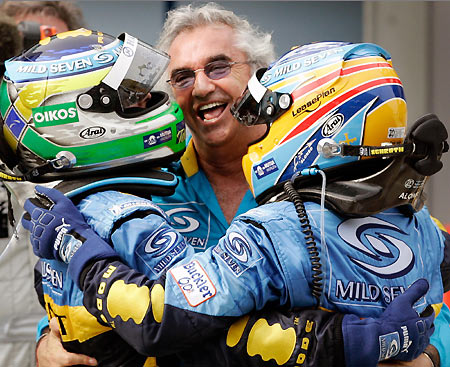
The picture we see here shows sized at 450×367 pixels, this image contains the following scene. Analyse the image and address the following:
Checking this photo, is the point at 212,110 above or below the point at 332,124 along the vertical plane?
below

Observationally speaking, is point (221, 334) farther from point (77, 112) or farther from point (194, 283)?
point (77, 112)

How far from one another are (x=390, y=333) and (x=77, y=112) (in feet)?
3.59

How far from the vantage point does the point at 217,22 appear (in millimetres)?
2801

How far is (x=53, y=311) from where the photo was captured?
2121 millimetres

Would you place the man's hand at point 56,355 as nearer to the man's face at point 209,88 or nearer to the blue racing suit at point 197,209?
the blue racing suit at point 197,209

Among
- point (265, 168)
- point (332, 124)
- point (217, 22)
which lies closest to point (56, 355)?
point (265, 168)

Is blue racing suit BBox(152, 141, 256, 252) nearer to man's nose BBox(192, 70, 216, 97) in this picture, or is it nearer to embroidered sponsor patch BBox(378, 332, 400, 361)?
man's nose BBox(192, 70, 216, 97)

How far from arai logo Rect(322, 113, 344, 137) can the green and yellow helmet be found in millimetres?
581

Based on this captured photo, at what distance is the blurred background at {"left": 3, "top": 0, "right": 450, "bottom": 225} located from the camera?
15.8 ft

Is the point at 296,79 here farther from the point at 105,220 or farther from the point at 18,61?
the point at 18,61

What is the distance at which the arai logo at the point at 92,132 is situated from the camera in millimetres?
2090

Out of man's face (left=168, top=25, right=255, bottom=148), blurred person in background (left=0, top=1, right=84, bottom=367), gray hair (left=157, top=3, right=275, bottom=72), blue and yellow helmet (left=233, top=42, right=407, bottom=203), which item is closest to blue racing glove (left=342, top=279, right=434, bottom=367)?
blue and yellow helmet (left=233, top=42, right=407, bottom=203)

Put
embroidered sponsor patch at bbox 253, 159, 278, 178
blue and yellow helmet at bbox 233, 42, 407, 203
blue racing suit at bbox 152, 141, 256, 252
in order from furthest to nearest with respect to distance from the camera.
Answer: blue racing suit at bbox 152, 141, 256, 252
embroidered sponsor patch at bbox 253, 159, 278, 178
blue and yellow helmet at bbox 233, 42, 407, 203

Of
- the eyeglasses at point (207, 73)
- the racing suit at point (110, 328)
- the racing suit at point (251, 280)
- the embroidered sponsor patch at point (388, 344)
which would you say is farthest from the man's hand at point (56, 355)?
the eyeglasses at point (207, 73)
